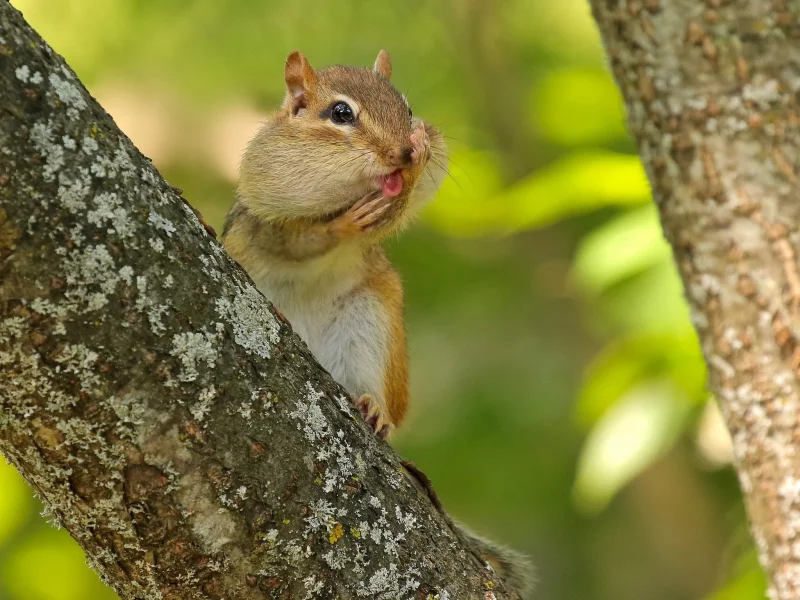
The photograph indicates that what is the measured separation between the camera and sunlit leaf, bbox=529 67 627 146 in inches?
143

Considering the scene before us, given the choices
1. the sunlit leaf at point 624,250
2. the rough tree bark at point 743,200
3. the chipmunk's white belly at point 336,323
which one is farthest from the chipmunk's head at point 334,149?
the rough tree bark at point 743,200

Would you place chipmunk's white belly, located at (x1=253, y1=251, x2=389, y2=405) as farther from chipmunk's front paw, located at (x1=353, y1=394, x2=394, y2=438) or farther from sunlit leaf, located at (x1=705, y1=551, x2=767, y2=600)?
sunlit leaf, located at (x1=705, y1=551, x2=767, y2=600)

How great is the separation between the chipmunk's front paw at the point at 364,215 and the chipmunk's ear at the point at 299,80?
1.55ft

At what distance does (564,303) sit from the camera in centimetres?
578

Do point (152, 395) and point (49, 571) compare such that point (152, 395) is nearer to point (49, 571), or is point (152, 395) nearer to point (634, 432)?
point (634, 432)

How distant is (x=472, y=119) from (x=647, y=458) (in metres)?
2.88

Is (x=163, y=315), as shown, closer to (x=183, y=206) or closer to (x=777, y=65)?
(x=183, y=206)

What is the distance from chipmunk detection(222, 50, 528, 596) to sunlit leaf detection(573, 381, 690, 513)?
38 centimetres

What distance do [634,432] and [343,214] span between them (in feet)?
3.63

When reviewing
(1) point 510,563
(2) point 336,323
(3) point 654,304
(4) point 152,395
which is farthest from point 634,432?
(4) point 152,395

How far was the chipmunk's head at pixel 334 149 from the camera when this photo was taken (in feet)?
9.34

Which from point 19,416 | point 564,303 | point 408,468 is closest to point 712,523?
point 564,303

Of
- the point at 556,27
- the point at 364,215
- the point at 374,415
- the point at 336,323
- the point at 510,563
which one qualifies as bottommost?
the point at 510,563

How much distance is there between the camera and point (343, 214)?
2.99 meters
